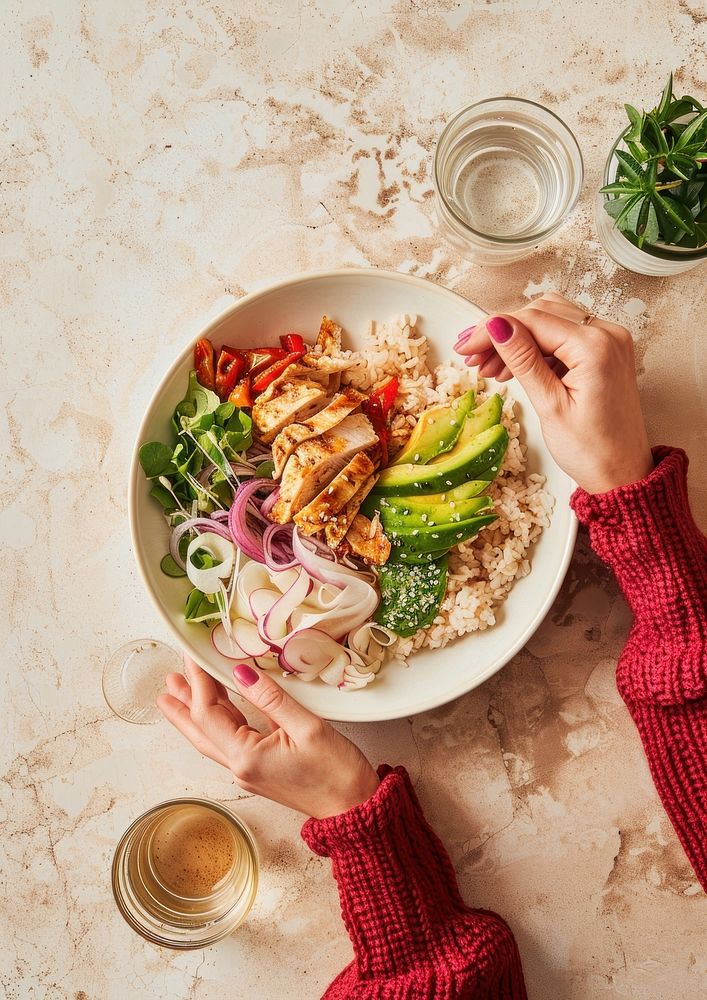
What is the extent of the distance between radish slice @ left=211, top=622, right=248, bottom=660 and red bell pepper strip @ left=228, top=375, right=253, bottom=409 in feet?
1.67

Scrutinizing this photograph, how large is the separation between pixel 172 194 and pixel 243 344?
0.46 meters

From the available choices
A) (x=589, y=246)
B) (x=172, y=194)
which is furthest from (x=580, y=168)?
(x=172, y=194)

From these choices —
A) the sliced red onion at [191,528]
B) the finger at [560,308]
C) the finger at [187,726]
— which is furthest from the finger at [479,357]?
the finger at [187,726]

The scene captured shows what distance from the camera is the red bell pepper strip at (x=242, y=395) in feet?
5.43

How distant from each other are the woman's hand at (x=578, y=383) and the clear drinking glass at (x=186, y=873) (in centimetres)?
115

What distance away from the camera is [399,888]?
165 cm

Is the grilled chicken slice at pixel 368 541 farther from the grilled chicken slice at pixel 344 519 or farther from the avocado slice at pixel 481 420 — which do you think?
the avocado slice at pixel 481 420

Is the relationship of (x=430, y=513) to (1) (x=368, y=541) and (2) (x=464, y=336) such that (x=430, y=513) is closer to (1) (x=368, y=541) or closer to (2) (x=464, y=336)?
(1) (x=368, y=541)

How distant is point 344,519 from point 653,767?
3.00 ft

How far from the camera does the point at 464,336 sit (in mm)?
1661

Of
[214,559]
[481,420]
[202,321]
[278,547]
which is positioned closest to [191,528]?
[214,559]

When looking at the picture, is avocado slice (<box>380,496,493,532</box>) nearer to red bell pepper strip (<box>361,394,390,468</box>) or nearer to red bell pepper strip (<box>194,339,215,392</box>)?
red bell pepper strip (<box>361,394,390,468</box>)

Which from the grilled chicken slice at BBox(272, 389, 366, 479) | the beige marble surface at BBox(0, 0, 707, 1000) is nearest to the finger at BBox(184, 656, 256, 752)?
the beige marble surface at BBox(0, 0, 707, 1000)

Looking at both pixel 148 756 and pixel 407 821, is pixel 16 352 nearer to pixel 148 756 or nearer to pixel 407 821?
pixel 148 756
